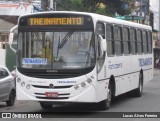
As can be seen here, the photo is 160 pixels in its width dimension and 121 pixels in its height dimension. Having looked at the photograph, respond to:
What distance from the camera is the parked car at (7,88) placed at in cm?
1814

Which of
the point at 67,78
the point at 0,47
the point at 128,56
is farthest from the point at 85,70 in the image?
the point at 0,47

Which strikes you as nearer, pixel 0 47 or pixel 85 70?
pixel 85 70

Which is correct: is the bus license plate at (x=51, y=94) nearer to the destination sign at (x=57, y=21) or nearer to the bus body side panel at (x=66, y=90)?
the bus body side panel at (x=66, y=90)

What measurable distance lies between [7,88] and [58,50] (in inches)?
174

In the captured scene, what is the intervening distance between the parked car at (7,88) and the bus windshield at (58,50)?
10.5 feet

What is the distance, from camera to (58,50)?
1491cm

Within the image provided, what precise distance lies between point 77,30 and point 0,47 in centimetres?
1693

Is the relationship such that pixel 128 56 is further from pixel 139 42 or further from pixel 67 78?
pixel 67 78

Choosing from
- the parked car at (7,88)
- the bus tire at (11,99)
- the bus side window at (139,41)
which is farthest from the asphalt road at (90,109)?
the bus side window at (139,41)

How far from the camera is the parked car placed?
1814 centimetres

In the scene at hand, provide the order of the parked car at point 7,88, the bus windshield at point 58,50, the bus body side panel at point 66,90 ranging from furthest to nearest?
the parked car at point 7,88 < the bus windshield at point 58,50 < the bus body side panel at point 66,90

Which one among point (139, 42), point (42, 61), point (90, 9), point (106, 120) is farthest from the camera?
point (90, 9)

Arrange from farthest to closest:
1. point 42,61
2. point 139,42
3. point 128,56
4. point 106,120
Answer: point 139,42, point 128,56, point 42,61, point 106,120

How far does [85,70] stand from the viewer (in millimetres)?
14703
